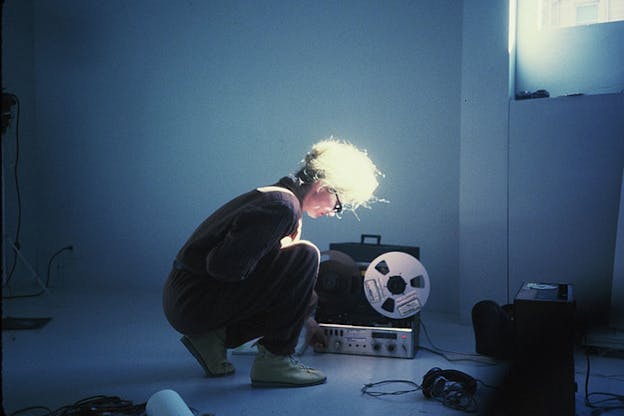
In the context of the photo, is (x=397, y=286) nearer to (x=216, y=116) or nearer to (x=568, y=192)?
(x=568, y=192)

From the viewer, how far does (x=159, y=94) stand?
14.0 feet

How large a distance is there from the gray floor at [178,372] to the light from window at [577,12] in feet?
5.59

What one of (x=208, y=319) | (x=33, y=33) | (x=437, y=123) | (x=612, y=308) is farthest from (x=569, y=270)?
(x=33, y=33)

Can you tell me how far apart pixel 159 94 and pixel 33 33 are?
44.8 inches

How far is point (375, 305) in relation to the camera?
2.62 metres

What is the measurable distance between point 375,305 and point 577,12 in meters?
1.93

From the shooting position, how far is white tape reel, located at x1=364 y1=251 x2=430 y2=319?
2.61 m

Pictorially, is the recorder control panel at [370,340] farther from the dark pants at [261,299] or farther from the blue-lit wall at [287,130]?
the blue-lit wall at [287,130]

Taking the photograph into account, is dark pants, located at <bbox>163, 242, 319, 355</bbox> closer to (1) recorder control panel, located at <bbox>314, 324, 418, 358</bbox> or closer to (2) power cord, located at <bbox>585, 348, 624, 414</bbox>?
(1) recorder control panel, located at <bbox>314, 324, 418, 358</bbox>

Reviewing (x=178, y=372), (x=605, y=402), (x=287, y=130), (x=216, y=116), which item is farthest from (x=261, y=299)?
(x=216, y=116)

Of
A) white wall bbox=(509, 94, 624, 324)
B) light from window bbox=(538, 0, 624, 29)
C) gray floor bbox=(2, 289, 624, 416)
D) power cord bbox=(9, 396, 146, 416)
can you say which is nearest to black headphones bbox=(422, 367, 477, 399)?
gray floor bbox=(2, 289, 624, 416)

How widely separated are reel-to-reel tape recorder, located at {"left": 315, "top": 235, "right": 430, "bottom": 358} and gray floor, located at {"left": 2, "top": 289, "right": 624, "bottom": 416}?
0.06 meters

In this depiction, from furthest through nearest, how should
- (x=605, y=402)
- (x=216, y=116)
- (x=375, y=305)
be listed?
(x=216, y=116)
(x=375, y=305)
(x=605, y=402)

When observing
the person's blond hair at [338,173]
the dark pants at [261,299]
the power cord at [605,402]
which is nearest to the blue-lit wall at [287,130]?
the power cord at [605,402]
